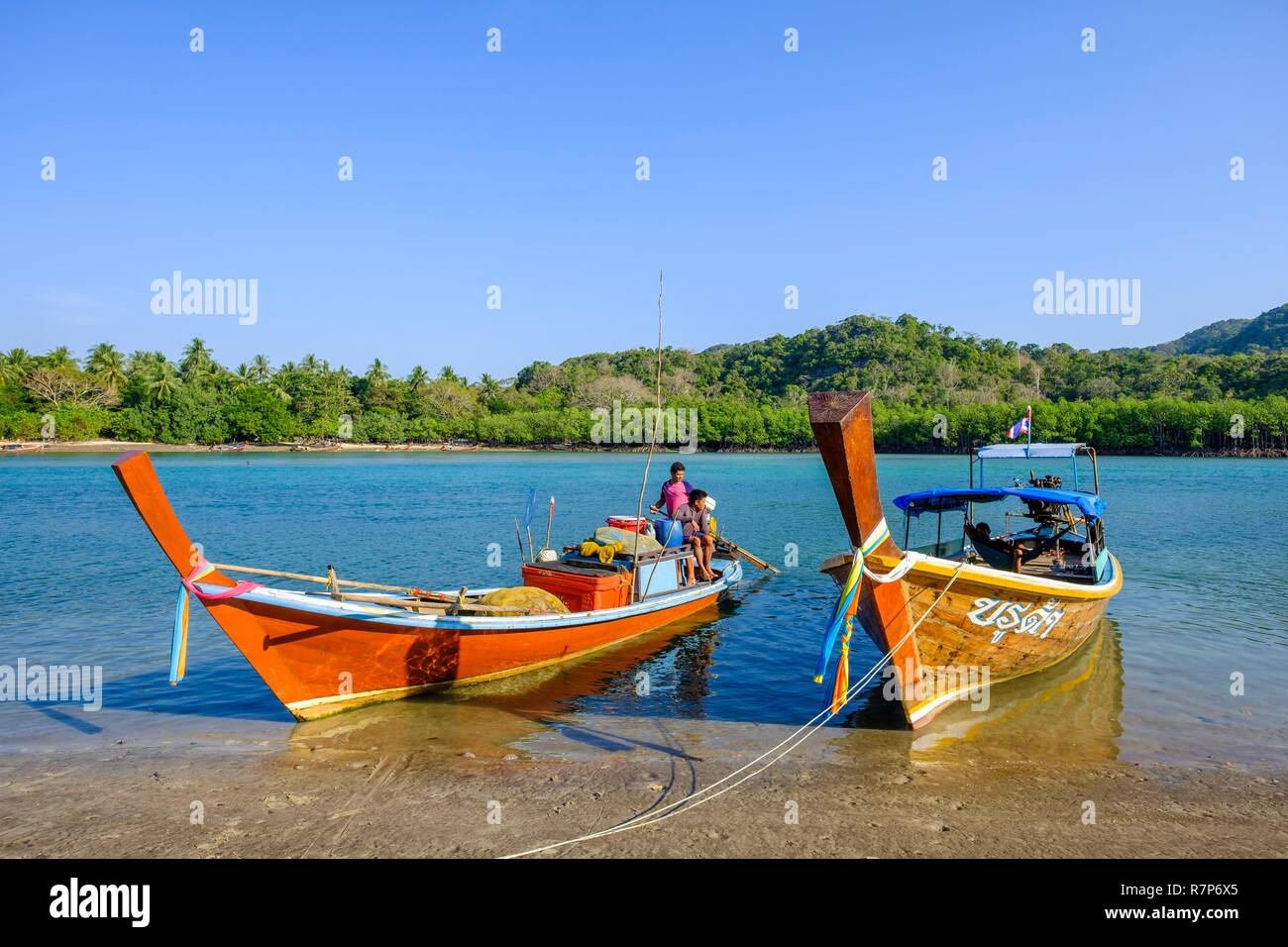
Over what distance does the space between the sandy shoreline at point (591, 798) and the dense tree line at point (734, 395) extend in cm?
7634

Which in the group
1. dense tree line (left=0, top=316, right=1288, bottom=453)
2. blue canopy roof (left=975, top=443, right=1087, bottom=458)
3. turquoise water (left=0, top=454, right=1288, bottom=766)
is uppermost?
dense tree line (left=0, top=316, right=1288, bottom=453)

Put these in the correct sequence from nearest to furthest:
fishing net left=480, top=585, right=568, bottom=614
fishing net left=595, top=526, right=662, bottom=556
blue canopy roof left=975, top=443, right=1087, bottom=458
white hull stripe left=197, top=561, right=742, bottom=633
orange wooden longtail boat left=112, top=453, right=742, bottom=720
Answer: orange wooden longtail boat left=112, top=453, right=742, bottom=720, white hull stripe left=197, top=561, right=742, bottom=633, fishing net left=480, top=585, right=568, bottom=614, blue canopy roof left=975, top=443, right=1087, bottom=458, fishing net left=595, top=526, right=662, bottom=556

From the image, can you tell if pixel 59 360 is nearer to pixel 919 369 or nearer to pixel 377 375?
pixel 377 375

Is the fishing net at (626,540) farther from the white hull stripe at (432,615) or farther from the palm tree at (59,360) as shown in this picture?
the palm tree at (59,360)

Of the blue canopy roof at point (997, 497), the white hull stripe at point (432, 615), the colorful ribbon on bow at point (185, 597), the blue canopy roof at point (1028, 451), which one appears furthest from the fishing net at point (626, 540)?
the colorful ribbon on bow at point (185, 597)

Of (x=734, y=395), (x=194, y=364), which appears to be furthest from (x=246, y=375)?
(x=734, y=395)

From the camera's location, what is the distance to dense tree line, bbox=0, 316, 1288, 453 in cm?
9444

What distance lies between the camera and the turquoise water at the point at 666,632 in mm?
9500

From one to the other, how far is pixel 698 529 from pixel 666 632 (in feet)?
6.49

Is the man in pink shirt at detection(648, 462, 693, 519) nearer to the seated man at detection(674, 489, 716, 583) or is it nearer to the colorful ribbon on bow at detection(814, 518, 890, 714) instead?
the seated man at detection(674, 489, 716, 583)

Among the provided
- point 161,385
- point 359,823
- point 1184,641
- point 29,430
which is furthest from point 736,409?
point 359,823

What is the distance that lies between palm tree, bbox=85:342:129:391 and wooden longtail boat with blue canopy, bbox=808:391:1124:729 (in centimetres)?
11585

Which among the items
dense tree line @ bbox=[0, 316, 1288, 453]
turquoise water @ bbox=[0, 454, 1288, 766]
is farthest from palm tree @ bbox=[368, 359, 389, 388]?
turquoise water @ bbox=[0, 454, 1288, 766]

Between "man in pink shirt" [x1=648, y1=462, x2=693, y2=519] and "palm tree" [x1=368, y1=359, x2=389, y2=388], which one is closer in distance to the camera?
"man in pink shirt" [x1=648, y1=462, x2=693, y2=519]
